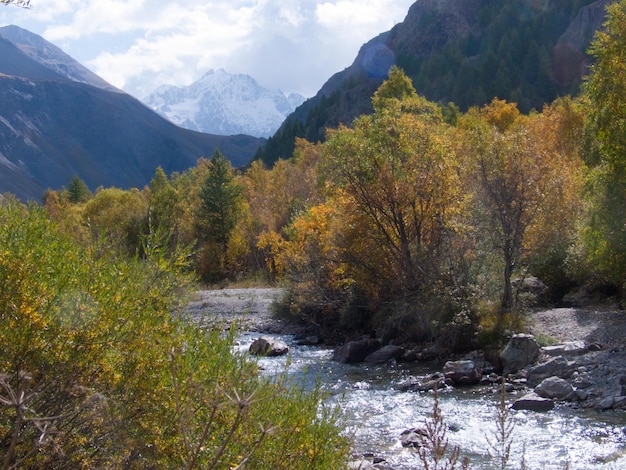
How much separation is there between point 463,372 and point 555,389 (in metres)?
2.89

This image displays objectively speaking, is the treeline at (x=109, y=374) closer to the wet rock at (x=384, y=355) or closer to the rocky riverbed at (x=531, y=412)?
the rocky riverbed at (x=531, y=412)

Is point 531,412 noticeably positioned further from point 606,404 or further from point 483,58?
point 483,58

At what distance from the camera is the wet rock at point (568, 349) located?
57.3ft

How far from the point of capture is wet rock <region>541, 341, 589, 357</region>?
687 inches

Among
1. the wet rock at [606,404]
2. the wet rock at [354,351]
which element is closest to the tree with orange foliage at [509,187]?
the wet rock at [354,351]

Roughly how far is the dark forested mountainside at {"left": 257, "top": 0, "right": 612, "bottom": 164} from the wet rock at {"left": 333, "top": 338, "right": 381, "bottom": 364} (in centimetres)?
7329

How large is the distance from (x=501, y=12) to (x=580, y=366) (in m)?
118

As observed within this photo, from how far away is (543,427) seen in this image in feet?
43.7

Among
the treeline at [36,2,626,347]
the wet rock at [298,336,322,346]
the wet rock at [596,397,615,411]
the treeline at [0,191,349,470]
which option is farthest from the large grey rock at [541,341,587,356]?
the treeline at [0,191,349,470]

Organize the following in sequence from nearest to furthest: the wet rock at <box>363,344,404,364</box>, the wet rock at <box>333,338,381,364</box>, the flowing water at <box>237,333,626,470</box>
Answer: the flowing water at <box>237,333,626,470</box> < the wet rock at <box>363,344,404,364</box> < the wet rock at <box>333,338,381,364</box>

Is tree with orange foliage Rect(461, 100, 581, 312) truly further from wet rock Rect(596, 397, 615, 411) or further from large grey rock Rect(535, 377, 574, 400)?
wet rock Rect(596, 397, 615, 411)

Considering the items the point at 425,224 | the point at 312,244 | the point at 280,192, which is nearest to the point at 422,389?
the point at 425,224

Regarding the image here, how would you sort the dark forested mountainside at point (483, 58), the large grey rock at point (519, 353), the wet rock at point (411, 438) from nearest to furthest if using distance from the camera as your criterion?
the wet rock at point (411, 438), the large grey rock at point (519, 353), the dark forested mountainside at point (483, 58)

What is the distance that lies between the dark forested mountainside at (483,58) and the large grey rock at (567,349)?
249 ft
